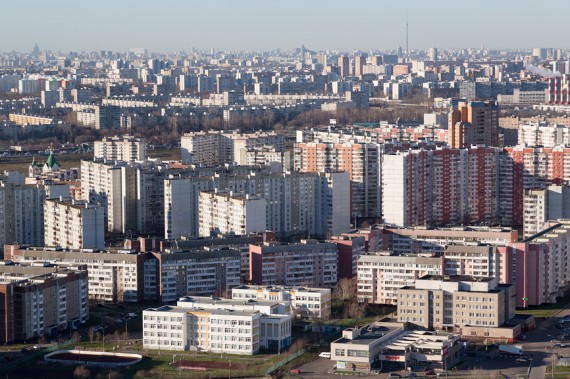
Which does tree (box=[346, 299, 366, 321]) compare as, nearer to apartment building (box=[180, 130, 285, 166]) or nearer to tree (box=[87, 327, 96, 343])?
tree (box=[87, 327, 96, 343])

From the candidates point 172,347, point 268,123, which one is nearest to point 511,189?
point 172,347

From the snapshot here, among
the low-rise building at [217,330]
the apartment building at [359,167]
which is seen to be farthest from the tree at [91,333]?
the apartment building at [359,167]

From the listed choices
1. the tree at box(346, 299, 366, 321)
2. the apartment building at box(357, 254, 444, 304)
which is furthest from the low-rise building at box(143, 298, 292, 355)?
the apartment building at box(357, 254, 444, 304)

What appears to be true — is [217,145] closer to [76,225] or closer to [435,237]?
[76,225]

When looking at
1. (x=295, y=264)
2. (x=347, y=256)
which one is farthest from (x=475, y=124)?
(x=295, y=264)

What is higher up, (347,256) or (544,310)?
(347,256)
